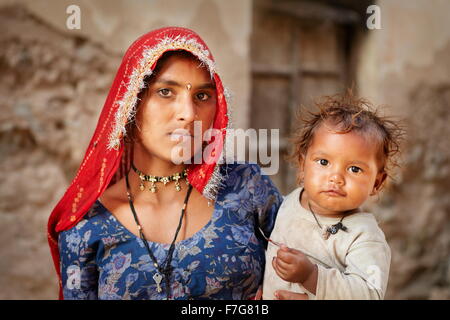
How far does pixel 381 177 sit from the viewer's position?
173cm

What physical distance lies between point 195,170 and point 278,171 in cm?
254

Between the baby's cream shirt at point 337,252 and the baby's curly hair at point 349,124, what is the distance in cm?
21

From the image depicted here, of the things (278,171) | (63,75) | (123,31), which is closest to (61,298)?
(63,75)

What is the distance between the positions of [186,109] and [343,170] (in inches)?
22.8

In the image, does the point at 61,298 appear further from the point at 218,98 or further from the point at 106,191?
the point at 218,98

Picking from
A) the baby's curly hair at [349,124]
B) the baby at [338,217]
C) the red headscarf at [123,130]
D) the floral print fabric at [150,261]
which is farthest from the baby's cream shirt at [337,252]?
the red headscarf at [123,130]

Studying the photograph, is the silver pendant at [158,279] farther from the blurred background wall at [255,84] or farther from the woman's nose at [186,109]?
the blurred background wall at [255,84]

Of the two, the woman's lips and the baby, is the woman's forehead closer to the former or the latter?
the woman's lips

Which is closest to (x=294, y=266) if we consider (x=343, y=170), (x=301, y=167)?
(x=343, y=170)

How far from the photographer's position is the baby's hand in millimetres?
1488

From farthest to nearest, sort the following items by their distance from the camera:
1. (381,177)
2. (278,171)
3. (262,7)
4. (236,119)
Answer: (278,171) < (262,7) < (236,119) < (381,177)

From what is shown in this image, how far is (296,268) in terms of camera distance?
149cm

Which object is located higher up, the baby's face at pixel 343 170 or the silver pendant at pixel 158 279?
the baby's face at pixel 343 170

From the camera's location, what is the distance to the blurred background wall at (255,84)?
2.91 metres
